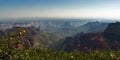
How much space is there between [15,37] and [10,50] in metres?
2.55

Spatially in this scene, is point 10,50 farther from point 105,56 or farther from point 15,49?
point 105,56

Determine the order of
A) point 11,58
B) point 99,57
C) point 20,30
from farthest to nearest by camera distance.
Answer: point 99,57 < point 11,58 < point 20,30

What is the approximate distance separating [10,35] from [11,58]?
3154 millimetres

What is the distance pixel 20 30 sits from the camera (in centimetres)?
2733

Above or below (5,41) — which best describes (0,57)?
below

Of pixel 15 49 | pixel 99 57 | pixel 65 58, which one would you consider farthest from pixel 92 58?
pixel 15 49

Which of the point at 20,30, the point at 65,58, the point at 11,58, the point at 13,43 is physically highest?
the point at 20,30

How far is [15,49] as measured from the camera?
3025 cm

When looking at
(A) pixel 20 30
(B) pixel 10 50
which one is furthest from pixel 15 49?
(A) pixel 20 30

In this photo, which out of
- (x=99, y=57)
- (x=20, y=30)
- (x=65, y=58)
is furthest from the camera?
(x=65, y=58)

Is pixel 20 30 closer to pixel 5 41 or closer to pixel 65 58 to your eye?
pixel 5 41

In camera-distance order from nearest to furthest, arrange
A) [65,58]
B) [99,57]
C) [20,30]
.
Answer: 1. [20,30]
2. [99,57]
3. [65,58]

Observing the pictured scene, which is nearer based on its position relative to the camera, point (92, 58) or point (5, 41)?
point (5, 41)

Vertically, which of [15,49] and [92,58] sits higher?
[15,49]
